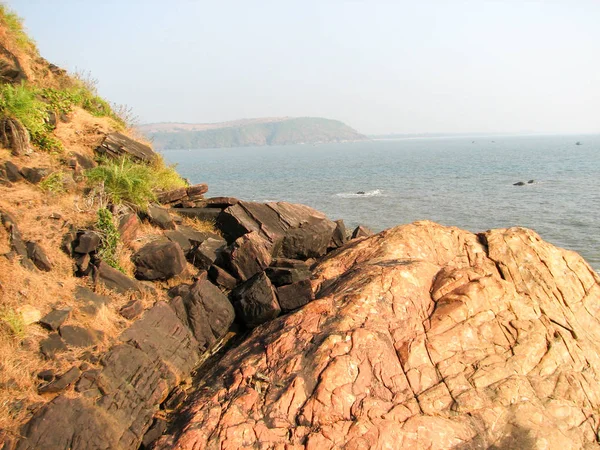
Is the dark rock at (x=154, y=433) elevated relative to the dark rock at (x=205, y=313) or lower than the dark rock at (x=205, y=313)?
lower

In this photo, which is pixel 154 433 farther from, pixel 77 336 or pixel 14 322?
pixel 14 322

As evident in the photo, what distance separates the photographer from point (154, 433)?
7340 millimetres

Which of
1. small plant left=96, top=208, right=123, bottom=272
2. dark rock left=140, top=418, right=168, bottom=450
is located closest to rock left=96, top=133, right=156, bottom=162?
small plant left=96, top=208, right=123, bottom=272

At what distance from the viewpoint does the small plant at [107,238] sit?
33.8 feet

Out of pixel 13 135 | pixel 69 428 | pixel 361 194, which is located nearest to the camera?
pixel 69 428

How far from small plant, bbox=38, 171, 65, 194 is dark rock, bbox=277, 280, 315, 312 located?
5920 millimetres

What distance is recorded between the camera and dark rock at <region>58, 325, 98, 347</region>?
8.07 m

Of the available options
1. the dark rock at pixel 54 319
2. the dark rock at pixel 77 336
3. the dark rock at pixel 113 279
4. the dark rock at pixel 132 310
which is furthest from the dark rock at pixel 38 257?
the dark rock at pixel 132 310

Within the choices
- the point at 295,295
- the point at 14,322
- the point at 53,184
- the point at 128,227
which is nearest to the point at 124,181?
the point at 53,184

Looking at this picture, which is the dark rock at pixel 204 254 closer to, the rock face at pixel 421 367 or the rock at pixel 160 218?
the rock at pixel 160 218

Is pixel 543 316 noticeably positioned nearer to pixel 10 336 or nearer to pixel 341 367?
pixel 341 367

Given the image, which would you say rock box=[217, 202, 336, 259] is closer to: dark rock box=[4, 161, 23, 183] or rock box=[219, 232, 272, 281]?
rock box=[219, 232, 272, 281]

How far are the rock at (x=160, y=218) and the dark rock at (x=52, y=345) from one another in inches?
194

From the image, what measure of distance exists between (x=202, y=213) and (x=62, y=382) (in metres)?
7.40
